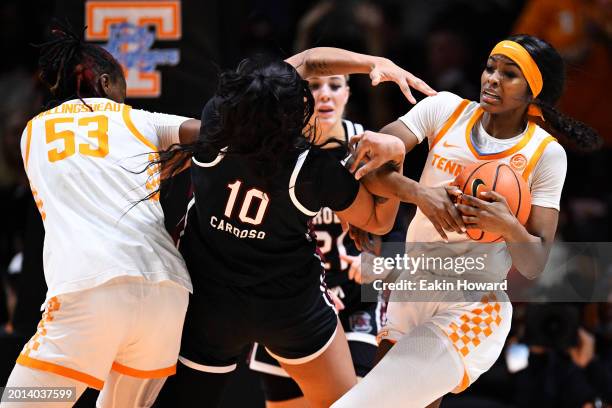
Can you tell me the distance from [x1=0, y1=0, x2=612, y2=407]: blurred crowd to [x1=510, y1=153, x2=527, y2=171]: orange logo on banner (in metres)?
0.77

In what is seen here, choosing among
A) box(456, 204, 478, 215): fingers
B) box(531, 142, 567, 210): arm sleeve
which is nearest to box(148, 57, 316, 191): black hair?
box(456, 204, 478, 215): fingers

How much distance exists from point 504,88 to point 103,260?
5.75 ft

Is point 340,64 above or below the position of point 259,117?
above

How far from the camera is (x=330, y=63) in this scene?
4098mm

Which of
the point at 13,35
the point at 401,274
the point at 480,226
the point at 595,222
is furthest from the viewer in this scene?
the point at 13,35

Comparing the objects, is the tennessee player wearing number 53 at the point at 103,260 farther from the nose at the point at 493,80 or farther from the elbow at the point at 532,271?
the elbow at the point at 532,271

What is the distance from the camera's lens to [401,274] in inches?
167

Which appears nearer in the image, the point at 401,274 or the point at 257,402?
the point at 401,274

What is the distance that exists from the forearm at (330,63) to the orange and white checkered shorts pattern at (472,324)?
1027 mm

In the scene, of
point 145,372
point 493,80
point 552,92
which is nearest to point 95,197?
point 145,372

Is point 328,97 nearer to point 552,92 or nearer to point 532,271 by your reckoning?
point 552,92

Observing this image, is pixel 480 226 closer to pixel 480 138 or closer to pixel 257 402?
pixel 480 138

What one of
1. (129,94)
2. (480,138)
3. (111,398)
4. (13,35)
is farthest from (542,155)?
(13,35)

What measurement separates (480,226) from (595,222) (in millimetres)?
4212
